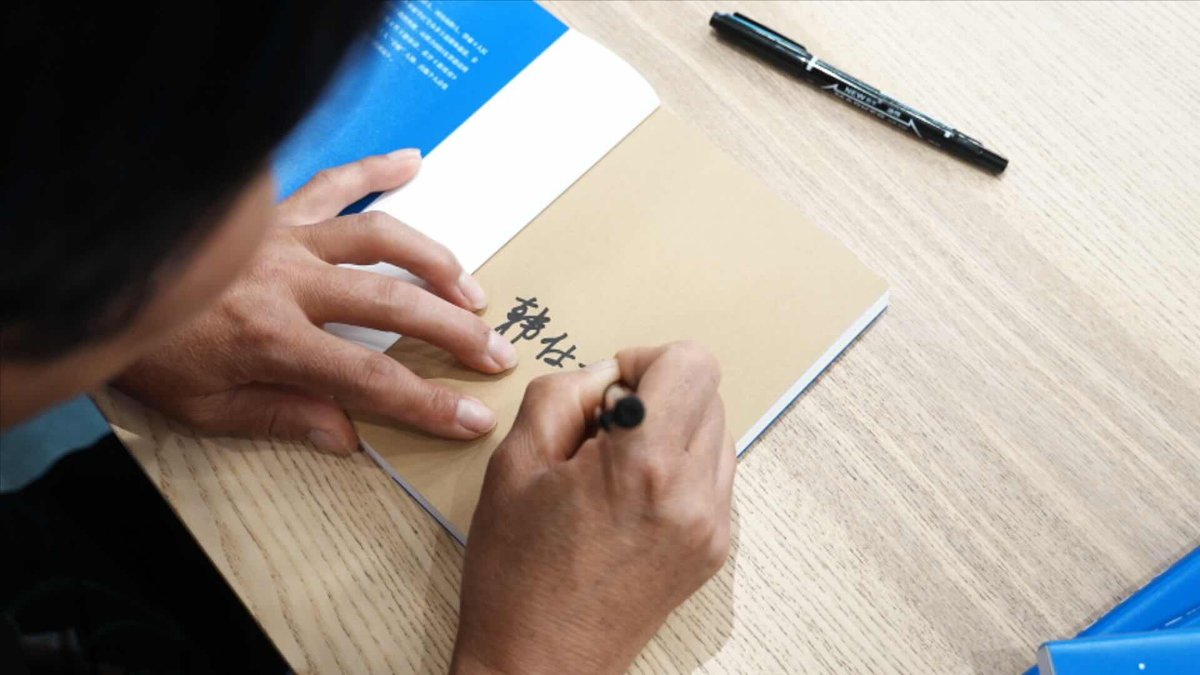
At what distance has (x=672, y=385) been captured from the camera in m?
0.53

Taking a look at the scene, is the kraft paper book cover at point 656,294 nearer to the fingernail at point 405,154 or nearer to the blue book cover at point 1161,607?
the fingernail at point 405,154

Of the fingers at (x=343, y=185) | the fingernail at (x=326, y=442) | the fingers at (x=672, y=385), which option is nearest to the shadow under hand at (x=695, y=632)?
the fingers at (x=672, y=385)

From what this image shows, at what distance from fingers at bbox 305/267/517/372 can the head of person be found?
0.86ft

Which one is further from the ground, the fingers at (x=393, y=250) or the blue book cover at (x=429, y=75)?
the blue book cover at (x=429, y=75)

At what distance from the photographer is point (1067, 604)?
0.57 m

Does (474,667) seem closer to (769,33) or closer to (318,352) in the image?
(318,352)

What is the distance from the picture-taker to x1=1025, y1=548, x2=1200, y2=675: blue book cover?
55cm

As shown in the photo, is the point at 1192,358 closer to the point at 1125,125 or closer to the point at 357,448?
the point at 1125,125

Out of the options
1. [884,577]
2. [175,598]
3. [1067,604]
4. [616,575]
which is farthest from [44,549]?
[1067,604]

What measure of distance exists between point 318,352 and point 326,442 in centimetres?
6

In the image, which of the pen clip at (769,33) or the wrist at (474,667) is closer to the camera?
the wrist at (474,667)

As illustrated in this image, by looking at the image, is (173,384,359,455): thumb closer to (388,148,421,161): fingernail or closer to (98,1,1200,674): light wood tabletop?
(98,1,1200,674): light wood tabletop

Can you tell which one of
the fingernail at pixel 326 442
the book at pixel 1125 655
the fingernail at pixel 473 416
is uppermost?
the book at pixel 1125 655

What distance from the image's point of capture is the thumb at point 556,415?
21.0 inches
